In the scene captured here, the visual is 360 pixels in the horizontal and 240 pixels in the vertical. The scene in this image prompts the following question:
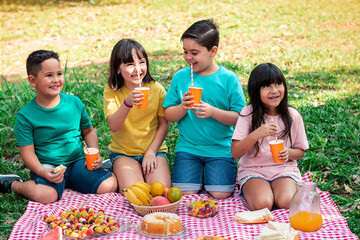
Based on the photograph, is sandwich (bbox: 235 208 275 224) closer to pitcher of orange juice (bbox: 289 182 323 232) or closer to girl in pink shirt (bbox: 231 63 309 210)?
girl in pink shirt (bbox: 231 63 309 210)

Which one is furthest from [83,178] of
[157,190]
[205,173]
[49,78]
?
[205,173]

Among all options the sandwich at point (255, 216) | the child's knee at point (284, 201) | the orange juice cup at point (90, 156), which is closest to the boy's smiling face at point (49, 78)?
the orange juice cup at point (90, 156)

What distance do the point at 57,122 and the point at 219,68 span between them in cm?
170

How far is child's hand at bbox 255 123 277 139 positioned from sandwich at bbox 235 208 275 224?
625mm

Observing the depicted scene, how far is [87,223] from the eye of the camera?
350cm

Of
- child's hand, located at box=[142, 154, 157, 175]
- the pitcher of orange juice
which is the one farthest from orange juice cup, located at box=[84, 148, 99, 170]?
the pitcher of orange juice

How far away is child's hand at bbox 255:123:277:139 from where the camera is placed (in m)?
3.76

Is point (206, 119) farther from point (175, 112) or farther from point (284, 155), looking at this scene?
point (284, 155)

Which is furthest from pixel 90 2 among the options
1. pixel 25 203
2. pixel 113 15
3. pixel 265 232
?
pixel 265 232

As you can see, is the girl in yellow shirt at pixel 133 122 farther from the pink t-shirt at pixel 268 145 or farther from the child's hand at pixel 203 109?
the pink t-shirt at pixel 268 145

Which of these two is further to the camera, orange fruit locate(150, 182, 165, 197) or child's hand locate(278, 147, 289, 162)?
orange fruit locate(150, 182, 165, 197)

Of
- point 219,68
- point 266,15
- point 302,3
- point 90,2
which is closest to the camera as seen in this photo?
point 219,68

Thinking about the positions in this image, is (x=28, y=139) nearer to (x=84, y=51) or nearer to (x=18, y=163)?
(x=18, y=163)

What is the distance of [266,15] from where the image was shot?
1164cm
